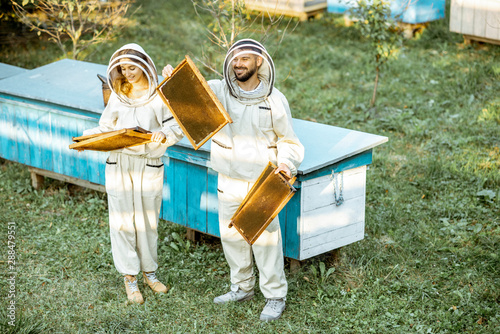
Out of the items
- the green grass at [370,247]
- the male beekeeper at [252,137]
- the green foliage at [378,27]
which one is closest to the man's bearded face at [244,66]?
the male beekeeper at [252,137]

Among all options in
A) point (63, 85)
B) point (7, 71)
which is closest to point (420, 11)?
point (63, 85)

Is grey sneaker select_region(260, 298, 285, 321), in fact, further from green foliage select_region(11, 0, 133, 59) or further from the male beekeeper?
green foliage select_region(11, 0, 133, 59)

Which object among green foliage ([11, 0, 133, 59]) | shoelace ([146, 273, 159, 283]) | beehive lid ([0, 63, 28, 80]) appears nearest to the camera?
shoelace ([146, 273, 159, 283])

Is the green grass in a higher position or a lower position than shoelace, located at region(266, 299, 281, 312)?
lower

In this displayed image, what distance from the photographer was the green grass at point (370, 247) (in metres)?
4.50

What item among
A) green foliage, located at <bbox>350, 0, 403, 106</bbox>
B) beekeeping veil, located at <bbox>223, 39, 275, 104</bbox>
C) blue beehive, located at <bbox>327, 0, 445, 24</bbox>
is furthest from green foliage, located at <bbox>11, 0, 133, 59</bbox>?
beekeeping veil, located at <bbox>223, 39, 275, 104</bbox>

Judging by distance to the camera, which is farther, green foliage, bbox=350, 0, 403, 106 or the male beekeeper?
green foliage, bbox=350, 0, 403, 106

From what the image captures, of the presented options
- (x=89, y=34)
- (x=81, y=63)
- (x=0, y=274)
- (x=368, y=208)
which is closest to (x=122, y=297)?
(x=0, y=274)

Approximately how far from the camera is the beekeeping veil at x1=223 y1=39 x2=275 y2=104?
13.0 ft

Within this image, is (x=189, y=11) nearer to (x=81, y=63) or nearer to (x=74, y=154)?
(x=81, y=63)

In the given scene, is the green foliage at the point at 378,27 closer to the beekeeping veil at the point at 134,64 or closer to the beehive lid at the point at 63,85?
the beehive lid at the point at 63,85

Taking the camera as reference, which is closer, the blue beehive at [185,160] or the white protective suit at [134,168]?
the white protective suit at [134,168]

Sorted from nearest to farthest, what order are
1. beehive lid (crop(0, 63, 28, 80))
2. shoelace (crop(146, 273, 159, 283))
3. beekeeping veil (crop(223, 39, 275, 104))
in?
1. beekeeping veil (crop(223, 39, 275, 104))
2. shoelace (crop(146, 273, 159, 283))
3. beehive lid (crop(0, 63, 28, 80))

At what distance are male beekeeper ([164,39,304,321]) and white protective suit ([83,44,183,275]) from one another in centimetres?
43
